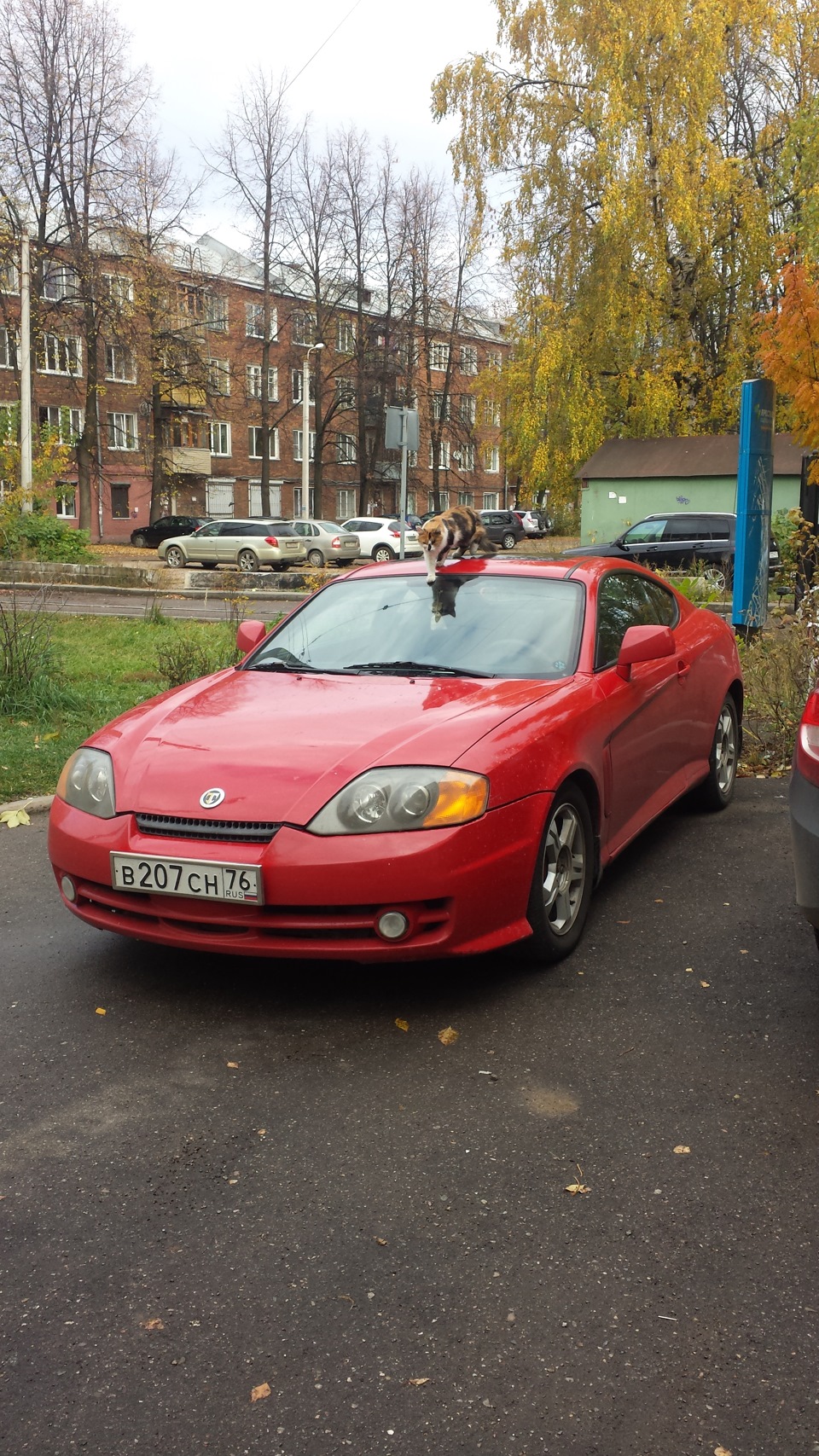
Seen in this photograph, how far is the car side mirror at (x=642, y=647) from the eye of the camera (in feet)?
16.4

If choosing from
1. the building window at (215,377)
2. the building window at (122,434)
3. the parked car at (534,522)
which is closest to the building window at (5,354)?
the building window at (122,434)

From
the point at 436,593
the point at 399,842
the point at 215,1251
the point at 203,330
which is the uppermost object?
the point at 203,330

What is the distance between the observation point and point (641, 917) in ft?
16.5

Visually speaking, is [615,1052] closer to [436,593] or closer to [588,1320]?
[588,1320]

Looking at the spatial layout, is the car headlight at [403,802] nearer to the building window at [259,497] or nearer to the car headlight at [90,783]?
the car headlight at [90,783]

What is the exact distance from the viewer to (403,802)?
390 cm

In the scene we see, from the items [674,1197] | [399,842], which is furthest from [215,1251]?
[399,842]

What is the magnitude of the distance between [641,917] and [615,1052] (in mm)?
1334

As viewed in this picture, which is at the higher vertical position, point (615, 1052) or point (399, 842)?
point (399, 842)

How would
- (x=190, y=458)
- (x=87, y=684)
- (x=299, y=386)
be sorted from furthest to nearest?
(x=299, y=386), (x=190, y=458), (x=87, y=684)

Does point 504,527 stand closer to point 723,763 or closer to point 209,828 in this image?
point 723,763

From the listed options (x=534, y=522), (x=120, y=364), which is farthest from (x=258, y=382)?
(x=534, y=522)

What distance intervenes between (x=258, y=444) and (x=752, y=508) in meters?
59.1

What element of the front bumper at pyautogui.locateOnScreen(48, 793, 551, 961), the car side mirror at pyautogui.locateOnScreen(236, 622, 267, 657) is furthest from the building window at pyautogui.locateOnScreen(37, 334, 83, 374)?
the front bumper at pyautogui.locateOnScreen(48, 793, 551, 961)
